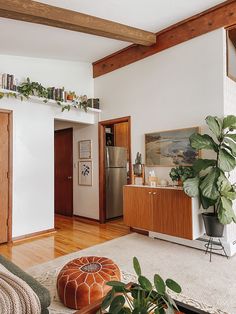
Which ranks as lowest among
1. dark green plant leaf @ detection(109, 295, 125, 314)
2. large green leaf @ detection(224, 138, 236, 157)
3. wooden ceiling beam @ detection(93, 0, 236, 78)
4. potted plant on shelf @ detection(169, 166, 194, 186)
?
dark green plant leaf @ detection(109, 295, 125, 314)

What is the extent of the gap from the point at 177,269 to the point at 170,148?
185 cm

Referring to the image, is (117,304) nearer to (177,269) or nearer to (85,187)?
(177,269)

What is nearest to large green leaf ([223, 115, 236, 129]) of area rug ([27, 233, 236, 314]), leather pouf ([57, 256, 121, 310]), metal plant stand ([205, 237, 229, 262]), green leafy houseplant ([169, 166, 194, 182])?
green leafy houseplant ([169, 166, 194, 182])

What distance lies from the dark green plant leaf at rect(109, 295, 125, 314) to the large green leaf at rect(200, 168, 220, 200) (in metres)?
2.26

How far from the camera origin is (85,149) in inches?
219

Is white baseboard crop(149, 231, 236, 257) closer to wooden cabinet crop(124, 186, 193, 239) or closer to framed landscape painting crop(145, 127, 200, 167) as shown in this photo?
wooden cabinet crop(124, 186, 193, 239)

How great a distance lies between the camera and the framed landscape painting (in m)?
3.79

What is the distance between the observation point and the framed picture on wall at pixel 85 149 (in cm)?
547

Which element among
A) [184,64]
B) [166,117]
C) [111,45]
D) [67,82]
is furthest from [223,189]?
[67,82]

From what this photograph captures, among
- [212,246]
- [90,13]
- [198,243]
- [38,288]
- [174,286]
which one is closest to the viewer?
[174,286]

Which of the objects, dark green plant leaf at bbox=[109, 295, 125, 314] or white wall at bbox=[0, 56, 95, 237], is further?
white wall at bbox=[0, 56, 95, 237]

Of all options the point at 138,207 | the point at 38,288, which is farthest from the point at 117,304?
the point at 138,207

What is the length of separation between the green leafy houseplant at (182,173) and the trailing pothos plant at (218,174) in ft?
0.52

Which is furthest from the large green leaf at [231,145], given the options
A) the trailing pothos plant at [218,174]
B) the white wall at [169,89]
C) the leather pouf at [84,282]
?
the leather pouf at [84,282]
